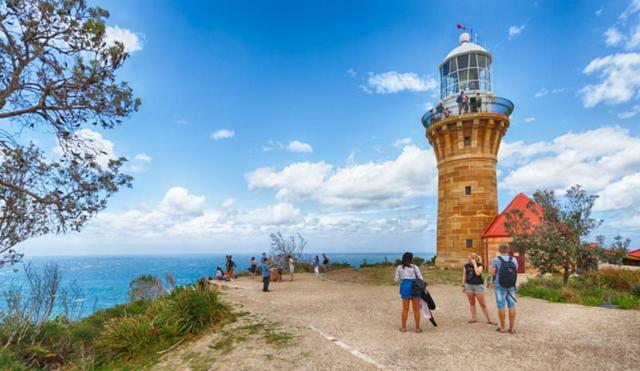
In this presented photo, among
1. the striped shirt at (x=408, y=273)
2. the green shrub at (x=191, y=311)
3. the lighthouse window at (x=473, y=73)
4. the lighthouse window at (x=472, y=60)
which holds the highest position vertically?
the lighthouse window at (x=472, y=60)

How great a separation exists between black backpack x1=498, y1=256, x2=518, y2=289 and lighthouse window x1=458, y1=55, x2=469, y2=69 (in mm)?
18212

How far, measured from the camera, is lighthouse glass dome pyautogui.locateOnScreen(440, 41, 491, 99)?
2080cm

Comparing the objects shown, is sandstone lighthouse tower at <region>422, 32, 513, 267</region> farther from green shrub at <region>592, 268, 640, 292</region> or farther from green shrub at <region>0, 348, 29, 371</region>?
green shrub at <region>0, 348, 29, 371</region>

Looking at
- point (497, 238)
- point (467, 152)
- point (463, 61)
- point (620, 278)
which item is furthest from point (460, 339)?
point (463, 61)

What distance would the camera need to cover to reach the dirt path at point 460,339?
532cm

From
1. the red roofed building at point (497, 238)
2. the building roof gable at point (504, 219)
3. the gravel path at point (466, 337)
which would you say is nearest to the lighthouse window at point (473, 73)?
the building roof gable at point (504, 219)

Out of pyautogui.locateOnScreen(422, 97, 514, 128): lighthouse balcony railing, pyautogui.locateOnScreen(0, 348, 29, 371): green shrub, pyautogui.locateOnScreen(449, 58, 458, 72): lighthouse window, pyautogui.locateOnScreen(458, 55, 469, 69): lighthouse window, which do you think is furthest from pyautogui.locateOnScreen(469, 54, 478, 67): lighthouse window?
pyautogui.locateOnScreen(0, 348, 29, 371): green shrub

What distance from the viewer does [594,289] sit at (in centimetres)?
1170

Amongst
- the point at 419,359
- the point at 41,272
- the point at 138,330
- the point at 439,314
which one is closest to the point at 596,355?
the point at 419,359

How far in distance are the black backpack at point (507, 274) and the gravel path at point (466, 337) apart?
1.06 m

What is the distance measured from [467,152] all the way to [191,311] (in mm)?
17869

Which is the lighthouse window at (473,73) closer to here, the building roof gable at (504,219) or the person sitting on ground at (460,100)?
the person sitting on ground at (460,100)

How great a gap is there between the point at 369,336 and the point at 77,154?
8504 millimetres

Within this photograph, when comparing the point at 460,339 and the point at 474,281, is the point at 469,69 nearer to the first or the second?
the point at 474,281
